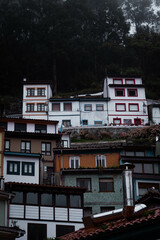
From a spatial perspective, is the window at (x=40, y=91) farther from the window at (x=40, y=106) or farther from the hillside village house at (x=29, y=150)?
the hillside village house at (x=29, y=150)

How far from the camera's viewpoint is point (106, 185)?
37.2 metres

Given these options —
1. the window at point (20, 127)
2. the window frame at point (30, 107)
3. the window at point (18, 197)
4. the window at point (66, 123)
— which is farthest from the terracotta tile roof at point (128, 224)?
the window frame at point (30, 107)

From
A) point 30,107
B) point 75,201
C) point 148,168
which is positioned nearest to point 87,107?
point 30,107

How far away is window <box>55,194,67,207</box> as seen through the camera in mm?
31828

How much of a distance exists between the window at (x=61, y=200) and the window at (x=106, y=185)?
5641 millimetres

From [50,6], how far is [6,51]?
21035 millimetres

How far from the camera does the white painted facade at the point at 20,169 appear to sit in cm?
3678

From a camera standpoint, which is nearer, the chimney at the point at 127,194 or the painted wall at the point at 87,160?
the chimney at the point at 127,194

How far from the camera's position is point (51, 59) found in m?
102

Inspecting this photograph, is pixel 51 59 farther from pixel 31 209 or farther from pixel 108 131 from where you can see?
pixel 31 209

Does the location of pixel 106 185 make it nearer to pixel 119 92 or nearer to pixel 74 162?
pixel 74 162

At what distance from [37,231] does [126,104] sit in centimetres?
4661

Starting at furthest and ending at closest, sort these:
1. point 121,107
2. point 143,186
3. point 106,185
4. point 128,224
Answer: point 121,107 < point 106,185 < point 143,186 < point 128,224

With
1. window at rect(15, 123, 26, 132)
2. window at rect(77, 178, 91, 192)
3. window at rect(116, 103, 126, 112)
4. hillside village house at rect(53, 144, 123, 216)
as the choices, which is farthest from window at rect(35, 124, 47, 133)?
window at rect(116, 103, 126, 112)
